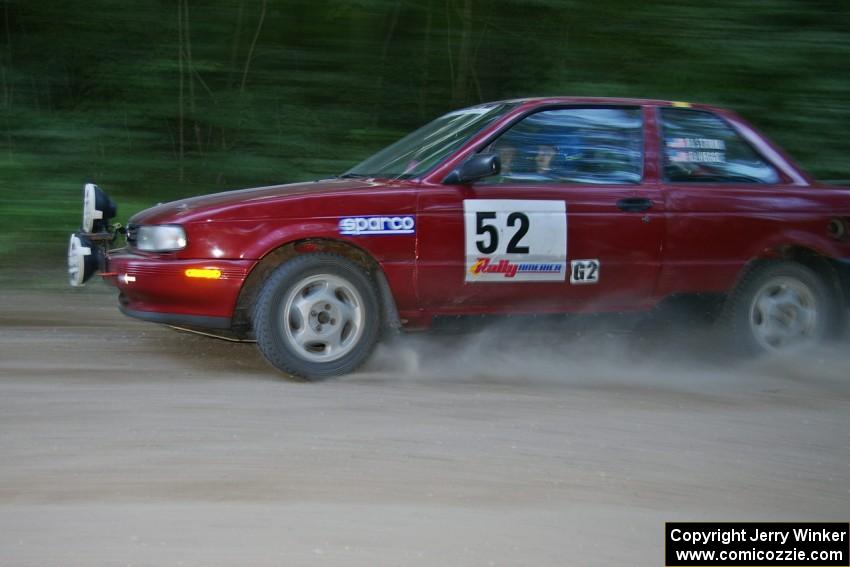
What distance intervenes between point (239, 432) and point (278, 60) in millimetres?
7497

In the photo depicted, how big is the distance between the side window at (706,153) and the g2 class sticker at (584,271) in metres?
0.76

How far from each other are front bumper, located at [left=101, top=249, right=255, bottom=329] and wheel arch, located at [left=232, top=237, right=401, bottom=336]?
7cm

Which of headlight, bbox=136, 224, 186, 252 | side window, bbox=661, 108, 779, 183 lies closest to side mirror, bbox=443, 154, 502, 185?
side window, bbox=661, 108, 779, 183

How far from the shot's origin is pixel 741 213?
21.4 feet

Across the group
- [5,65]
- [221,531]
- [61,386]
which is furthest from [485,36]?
[221,531]

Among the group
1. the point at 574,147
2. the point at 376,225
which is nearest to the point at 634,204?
the point at 574,147

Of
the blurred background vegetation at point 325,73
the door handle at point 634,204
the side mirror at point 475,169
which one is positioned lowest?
the door handle at point 634,204

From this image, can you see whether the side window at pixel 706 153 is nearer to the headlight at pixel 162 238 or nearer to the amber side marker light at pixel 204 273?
the amber side marker light at pixel 204 273

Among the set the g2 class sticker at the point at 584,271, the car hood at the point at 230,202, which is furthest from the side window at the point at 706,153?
the car hood at the point at 230,202

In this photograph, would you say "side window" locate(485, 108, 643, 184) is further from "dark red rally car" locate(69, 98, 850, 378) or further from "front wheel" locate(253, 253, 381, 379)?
"front wheel" locate(253, 253, 381, 379)

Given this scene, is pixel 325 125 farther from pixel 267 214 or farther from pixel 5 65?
pixel 267 214

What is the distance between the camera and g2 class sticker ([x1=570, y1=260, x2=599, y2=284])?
623 cm

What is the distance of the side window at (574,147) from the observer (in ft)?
20.6
